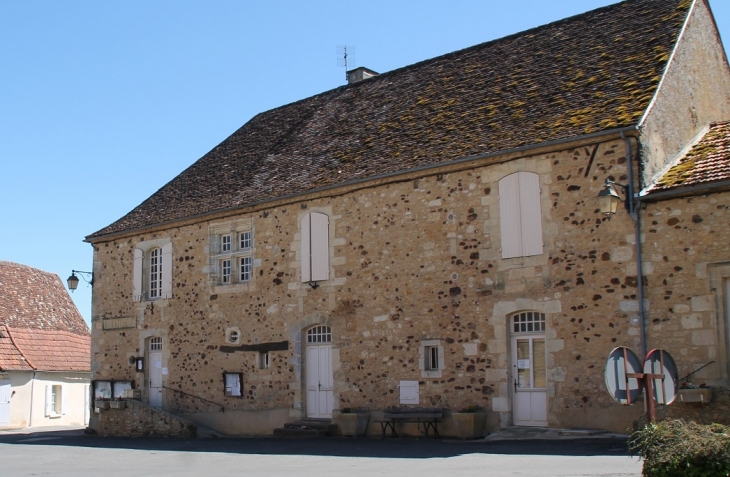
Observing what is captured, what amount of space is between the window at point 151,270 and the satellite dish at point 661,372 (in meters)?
14.2

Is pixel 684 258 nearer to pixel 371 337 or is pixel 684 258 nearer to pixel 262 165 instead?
pixel 371 337

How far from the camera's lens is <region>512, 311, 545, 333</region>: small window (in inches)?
588

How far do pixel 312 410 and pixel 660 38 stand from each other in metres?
9.61

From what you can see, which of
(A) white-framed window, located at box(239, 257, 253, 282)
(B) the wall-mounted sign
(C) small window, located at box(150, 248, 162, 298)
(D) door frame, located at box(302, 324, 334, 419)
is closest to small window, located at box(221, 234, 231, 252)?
(A) white-framed window, located at box(239, 257, 253, 282)

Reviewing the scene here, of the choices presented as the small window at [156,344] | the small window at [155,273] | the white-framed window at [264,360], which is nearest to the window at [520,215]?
the white-framed window at [264,360]

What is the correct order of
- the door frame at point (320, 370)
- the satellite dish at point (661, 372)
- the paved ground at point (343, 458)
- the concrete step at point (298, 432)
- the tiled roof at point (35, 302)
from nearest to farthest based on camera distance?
the satellite dish at point (661, 372) → the paved ground at point (343, 458) → the concrete step at point (298, 432) → the door frame at point (320, 370) → the tiled roof at point (35, 302)

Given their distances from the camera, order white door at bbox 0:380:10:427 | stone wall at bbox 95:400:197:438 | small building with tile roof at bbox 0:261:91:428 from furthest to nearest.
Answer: small building with tile roof at bbox 0:261:91:428 → white door at bbox 0:380:10:427 → stone wall at bbox 95:400:197:438

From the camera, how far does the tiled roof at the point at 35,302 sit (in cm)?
2998

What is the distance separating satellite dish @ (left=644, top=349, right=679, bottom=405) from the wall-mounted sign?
15266 mm

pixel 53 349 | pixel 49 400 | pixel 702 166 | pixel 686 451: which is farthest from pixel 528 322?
pixel 53 349

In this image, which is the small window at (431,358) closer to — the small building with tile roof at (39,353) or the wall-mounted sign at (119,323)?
the wall-mounted sign at (119,323)

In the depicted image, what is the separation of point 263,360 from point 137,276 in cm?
475

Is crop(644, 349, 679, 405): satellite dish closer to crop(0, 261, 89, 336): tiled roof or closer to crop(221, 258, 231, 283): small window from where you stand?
crop(221, 258, 231, 283): small window

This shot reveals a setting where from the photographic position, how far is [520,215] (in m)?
15.1
